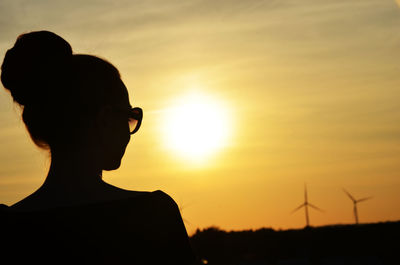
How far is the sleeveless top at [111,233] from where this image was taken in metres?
5.07

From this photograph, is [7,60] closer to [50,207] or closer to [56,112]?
[56,112]

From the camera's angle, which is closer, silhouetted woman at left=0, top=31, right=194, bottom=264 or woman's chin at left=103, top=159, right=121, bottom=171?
silhouetted woman at left=0, top=31, right=194, bottom=264

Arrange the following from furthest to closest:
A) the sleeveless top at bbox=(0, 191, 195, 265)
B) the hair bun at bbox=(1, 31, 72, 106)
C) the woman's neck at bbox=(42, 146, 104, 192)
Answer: the hair bun at bbox=(1, 31, 72, 106) → the woman's neck at bbox=(42, 146, 104, 192) → the sleeveless top at bbox=(0, 191, 195, 265)

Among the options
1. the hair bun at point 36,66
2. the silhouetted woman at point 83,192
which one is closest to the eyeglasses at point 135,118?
the silhouetted woman at point 83,192

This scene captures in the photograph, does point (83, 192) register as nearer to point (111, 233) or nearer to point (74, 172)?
point (74, 172)

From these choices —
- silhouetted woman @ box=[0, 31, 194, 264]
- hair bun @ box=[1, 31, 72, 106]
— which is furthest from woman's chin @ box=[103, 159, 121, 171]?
hair bun @ box=[1, 31, 72, 106]

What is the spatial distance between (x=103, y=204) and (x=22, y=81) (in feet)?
3.30

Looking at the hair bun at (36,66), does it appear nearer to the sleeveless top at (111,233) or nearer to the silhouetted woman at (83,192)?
the silhouetted woman at (83,192)

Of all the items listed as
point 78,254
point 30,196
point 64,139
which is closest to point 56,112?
point 64,139

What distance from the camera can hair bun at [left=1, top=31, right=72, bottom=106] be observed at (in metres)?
5.36

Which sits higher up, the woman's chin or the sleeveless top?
the woman's chin

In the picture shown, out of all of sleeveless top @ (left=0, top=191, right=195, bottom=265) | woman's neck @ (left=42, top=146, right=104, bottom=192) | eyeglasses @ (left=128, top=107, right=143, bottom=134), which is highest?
eyeglasses @ (left=128, top=107, right=143, bottom=134)

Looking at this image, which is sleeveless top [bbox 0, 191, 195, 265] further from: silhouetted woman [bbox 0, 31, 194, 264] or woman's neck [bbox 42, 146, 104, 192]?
woman's neck [bbox 42, 146, 104, 192]

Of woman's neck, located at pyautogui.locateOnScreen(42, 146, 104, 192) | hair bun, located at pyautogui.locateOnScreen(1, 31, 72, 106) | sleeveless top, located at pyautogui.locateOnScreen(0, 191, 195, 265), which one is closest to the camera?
sleeveless top, located at pyautogui.locateOnScreen(0, 191, 195, 265)
